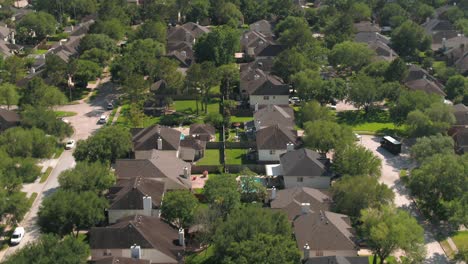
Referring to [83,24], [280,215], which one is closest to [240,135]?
[280,215]

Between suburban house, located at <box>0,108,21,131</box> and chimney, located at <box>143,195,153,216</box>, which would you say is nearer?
chimney, located at <box>143,195,153,216</box>

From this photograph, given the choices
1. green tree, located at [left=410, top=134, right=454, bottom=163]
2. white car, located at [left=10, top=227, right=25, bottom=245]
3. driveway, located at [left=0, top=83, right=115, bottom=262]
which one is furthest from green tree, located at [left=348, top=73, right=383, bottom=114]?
white car, located at [left=10, top=227, right=25, bottom=245]

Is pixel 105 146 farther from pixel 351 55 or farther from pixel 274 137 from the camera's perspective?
pixel 351 55

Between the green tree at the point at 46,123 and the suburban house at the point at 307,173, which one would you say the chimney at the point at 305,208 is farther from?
the green tree at the point at 46,123

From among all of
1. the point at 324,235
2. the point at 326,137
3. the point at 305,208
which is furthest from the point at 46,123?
the point at 324,235

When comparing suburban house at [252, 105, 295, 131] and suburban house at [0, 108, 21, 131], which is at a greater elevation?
suburban house at [252, 105, 295, 131]

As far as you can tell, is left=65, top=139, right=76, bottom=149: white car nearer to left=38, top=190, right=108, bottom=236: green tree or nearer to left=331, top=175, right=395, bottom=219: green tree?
left=38, top=190, right=108, bottom=236: green tree

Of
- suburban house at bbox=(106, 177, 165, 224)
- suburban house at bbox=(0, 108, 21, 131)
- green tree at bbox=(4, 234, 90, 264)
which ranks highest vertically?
green tree at bbox=(4, 234, 90, 264)
